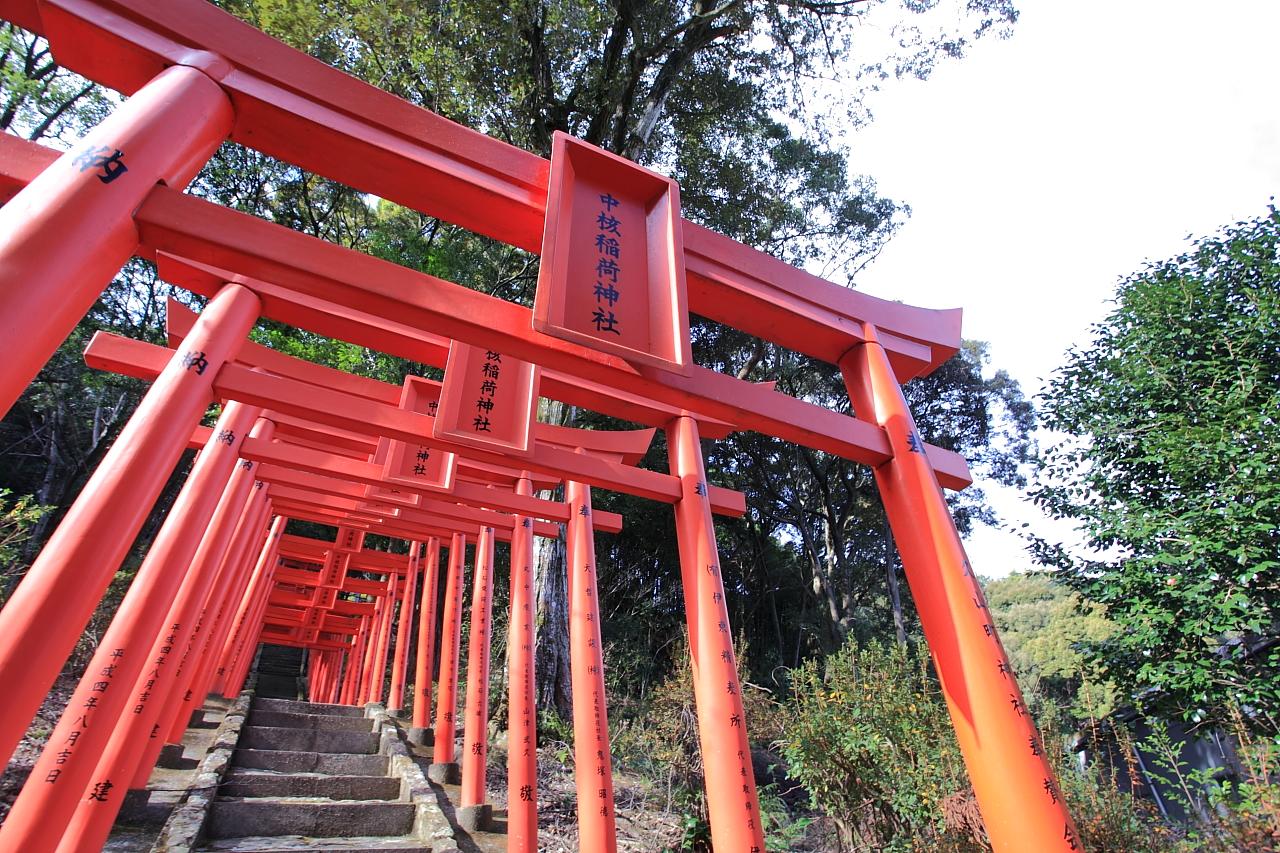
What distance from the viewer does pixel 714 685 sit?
144 inches

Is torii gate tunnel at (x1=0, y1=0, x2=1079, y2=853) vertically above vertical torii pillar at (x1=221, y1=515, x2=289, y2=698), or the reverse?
vertical torii pillar at (x1=221, y1=515, x2=289, y2=698)

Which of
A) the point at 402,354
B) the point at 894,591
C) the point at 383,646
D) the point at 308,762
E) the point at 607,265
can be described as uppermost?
the point at 894,591

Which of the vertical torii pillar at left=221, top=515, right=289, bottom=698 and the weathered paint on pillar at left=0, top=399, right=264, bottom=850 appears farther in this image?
the vertical torii pillar at left=221, top=515, right=289, bottom=698

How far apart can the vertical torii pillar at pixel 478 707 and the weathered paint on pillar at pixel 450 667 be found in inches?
29.6

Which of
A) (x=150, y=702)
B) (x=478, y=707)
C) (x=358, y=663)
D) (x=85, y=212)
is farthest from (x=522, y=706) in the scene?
(x=358, y=663)

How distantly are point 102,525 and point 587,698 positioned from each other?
3.46m

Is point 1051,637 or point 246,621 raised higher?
point 1051,637

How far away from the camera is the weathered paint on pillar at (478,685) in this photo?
6180 millimetres

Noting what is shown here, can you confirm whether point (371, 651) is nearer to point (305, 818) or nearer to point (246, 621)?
point (246, 621)

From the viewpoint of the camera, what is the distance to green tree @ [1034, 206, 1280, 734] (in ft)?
20.1

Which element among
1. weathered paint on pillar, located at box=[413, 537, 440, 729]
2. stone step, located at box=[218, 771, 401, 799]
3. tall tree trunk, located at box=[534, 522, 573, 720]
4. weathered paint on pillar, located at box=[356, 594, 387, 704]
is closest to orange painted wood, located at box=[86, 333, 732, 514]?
stone step, located at box=[218, 771, 401, 799]

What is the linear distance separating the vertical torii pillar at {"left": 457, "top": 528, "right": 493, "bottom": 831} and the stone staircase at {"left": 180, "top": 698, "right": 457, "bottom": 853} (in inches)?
18.8

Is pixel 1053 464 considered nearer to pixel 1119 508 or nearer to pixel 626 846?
pixel 1119 508

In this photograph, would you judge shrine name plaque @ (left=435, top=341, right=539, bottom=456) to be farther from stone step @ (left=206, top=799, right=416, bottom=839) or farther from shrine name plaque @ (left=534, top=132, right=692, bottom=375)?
stone step @ (left=206, top=799, right=416, bottom=839)
